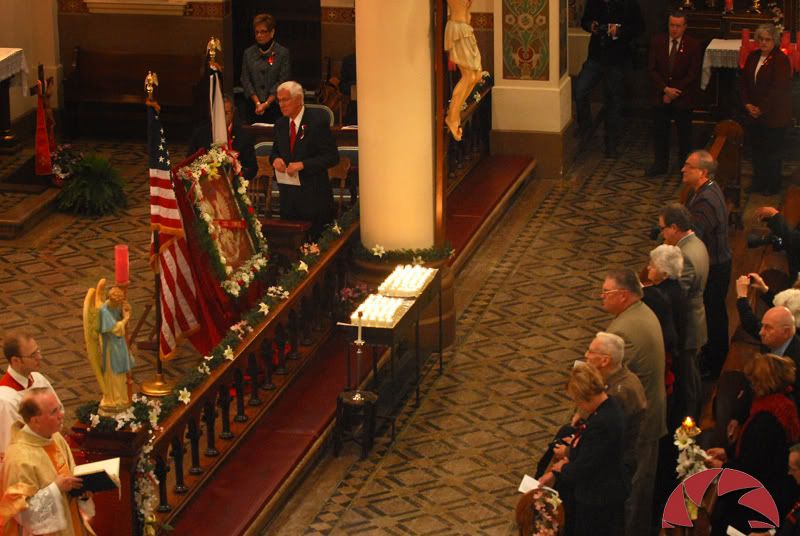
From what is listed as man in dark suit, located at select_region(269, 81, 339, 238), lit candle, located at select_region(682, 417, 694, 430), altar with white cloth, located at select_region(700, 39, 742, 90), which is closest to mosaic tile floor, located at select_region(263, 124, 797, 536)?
altar with white cloth, located at select_region(700, 39, 742, 90)

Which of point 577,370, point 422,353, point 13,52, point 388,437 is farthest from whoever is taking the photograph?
point 13,52

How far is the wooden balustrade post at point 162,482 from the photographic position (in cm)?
804

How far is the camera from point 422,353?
420 inches

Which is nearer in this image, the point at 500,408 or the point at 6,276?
the point at 500,408

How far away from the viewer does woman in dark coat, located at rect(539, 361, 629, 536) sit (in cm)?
723

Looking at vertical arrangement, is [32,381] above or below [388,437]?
above

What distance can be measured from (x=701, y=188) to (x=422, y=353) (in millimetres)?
2161

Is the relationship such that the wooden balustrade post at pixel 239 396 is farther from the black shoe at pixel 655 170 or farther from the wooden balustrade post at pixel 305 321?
the black shoe at pixel 655 170

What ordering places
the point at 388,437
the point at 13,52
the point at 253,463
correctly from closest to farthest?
1. the point at 253,463
2. the point at 388,437
3. the point at 13,52

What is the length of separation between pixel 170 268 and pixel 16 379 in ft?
8.67

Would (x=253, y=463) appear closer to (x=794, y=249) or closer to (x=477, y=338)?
(x=477, y=338)

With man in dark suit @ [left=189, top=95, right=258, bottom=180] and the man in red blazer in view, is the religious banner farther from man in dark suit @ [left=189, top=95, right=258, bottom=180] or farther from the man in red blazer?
man in dark suit @ [left=189, top=95, right=258, bottom=180]

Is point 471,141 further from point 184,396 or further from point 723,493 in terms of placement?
point 723,493

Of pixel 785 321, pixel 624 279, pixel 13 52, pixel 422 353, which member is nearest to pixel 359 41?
pixel 422 353
